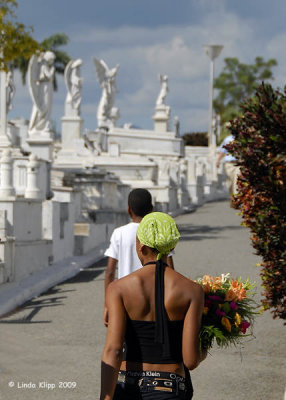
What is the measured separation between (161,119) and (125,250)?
41831 millimetres

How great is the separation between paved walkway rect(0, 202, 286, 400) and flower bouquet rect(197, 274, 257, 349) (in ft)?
8.20

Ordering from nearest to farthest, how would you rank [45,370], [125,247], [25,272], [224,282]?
[224,282]
[125,247]
[45,370]
[25,272]

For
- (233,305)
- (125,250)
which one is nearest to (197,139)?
(125,250)

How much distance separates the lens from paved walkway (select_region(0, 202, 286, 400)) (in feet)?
20.4

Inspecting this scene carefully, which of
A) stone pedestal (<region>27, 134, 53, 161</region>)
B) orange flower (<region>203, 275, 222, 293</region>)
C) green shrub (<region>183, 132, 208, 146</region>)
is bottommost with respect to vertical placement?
orange flower (<region>203, 275, 222, 293</region>)

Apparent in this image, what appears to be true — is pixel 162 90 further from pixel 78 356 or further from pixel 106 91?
pixel 78 356

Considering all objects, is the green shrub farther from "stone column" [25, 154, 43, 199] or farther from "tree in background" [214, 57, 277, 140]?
"stone column" [25, 154, 43, 199]

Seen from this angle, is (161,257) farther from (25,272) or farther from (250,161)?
(25,272)

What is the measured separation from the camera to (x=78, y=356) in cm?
731

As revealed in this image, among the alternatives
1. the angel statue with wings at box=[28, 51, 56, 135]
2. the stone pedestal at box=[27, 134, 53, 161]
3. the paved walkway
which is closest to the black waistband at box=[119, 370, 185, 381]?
the paved walkway

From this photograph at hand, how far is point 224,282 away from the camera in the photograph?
3.88 m

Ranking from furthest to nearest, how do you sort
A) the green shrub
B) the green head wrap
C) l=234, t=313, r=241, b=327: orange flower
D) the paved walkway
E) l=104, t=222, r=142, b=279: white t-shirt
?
1. the green shrub
2. the paved walkway
3. l=104, t=222, r=142, b=279: white t-shirt
4. l=234, t=313, r=241, b=327: orange flower
5. the green head wrap

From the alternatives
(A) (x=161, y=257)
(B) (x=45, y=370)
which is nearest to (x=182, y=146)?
(B) (x=45, y=370)

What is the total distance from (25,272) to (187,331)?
8851 mm
